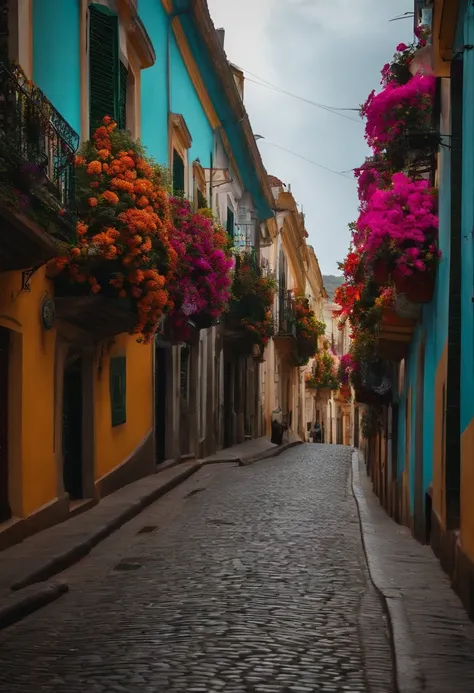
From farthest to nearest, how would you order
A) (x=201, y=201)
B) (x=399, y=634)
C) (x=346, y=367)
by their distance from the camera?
(x=346, y=367), (x=201, y=201), (x=399, y=634)

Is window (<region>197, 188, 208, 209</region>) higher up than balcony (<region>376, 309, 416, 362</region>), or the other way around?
window (<region>197, 188, 208, 209</region>)

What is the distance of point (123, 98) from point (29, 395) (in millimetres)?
5593

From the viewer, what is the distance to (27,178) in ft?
31.6

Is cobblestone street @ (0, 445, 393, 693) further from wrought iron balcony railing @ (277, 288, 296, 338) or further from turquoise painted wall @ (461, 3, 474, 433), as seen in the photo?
wrought iron balcony railing @ (277, 288, 296, 338)

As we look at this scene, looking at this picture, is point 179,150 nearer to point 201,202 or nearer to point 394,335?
point 201,202

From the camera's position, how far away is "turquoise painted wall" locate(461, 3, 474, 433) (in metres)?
7.97

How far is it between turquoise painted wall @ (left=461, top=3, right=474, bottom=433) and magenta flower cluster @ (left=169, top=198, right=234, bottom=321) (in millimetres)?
8594

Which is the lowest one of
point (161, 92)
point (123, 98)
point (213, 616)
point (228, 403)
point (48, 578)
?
point (48, 578)

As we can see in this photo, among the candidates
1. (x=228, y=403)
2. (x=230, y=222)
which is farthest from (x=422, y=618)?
(x=228, y=403)

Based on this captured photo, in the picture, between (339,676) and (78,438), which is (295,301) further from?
(339,676)

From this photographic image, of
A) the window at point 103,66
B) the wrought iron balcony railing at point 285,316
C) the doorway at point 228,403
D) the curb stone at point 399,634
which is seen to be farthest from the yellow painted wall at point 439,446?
the wrought iron balcony railing at point 285,316

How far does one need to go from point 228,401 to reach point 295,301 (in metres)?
11.2

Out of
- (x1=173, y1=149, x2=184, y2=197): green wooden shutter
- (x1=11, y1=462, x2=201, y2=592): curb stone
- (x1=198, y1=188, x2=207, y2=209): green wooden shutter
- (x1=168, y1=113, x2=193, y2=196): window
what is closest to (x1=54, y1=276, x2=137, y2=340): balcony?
(x1=11, y1=462, x2=201, y2=592): curb stone

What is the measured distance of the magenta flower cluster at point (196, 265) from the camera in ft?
57.1
